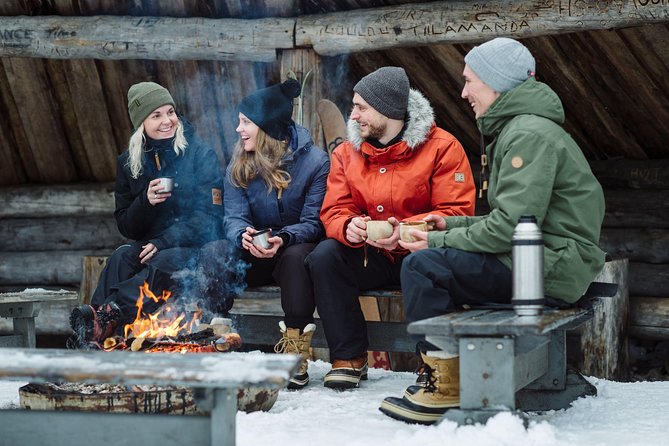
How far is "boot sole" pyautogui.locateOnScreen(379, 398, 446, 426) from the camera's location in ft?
13.8

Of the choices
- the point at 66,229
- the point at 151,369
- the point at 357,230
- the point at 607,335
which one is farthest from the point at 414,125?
the point at 66,229

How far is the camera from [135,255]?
5.68m

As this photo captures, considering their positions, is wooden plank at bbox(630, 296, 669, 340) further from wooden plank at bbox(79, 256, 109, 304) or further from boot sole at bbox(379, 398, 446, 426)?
wooden plank at bbox(79, 256, 109, 304)

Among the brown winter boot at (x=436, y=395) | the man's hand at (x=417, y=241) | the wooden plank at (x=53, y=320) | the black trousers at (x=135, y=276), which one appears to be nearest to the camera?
the brown winter boot at (x=436, y=395)

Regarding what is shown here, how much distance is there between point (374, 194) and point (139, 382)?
7.21 feet

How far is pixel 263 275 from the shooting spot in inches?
219

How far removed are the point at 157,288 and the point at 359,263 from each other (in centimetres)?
111

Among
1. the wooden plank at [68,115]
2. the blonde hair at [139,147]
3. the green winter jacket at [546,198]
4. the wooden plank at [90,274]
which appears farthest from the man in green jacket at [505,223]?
the wooden plank at [68,115]

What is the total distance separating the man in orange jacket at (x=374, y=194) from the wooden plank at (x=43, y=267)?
14.9 feet

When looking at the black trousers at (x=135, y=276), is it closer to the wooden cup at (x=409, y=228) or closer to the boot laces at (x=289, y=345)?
the boot laces at (x=289, y=345)

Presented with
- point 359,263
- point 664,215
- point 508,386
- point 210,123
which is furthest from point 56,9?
point 508,386

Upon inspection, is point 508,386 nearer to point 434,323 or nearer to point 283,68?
point 434,323

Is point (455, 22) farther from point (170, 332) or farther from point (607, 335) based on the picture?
point (170, 332)

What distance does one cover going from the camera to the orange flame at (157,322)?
5.14 metres
